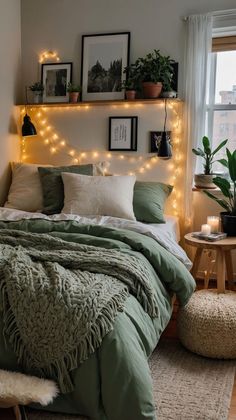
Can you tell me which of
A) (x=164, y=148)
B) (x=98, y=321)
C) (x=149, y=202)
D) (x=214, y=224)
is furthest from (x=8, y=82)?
(x=98, y=321)

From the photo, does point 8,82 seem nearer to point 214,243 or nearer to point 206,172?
Result: point 206,172

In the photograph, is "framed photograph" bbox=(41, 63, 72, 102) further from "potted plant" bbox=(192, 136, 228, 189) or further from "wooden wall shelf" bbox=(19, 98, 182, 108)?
"potted plant" bbox=(192, 136, 228, 189)

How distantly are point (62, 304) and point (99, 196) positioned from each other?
1.58m

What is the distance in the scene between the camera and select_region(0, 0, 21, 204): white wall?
12.4ft

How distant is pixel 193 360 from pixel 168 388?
338 mm

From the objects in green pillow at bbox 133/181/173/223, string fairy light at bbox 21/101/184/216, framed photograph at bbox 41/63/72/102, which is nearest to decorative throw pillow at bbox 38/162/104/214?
string fairy light at bbox 21/101/184/216

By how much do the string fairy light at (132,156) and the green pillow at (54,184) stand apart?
356mm

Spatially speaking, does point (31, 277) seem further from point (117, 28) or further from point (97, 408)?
point (117, 28)

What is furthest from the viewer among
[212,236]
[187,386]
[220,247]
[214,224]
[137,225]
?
[214,224]

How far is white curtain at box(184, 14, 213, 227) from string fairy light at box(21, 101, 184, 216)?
0.09m

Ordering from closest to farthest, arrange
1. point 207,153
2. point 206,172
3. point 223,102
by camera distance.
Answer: point 207,153, point 206,172, point 223,102

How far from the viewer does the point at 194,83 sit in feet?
11.5

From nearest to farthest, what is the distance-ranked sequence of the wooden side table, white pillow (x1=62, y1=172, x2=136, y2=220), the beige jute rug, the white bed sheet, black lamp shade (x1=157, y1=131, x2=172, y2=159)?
the beige jute rug < the white bed sheet < the wooden side table < white pillow (x1=62, y1=172, x2=136, y2=220) < black lamp shade (x1=157, y1=131, x2=172, y2=159)

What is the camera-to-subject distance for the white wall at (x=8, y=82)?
3791 mm
